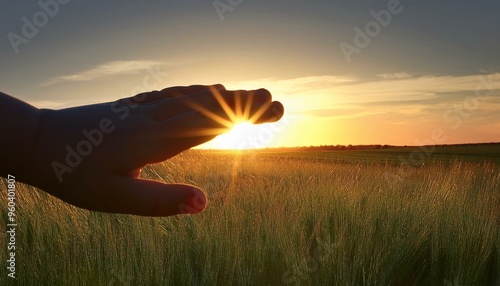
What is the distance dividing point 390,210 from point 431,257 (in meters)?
0.53

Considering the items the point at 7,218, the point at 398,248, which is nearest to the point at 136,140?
the point at 398,248

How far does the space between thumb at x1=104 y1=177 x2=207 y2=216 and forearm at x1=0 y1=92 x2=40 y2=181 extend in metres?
0.23

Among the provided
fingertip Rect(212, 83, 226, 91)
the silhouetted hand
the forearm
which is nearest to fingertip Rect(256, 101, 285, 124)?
the silhouetted hand

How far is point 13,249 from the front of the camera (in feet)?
8.54

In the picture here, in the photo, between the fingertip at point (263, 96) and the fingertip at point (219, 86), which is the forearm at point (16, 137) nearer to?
the fingertip at point (219, 86)

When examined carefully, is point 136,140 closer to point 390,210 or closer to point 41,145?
point 41,145

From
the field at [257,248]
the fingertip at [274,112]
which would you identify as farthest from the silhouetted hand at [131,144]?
the field at [257,248]

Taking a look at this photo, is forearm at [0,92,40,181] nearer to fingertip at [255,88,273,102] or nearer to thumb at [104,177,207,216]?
thumb at [104,177,207,216]

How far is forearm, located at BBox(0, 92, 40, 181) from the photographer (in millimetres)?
1188

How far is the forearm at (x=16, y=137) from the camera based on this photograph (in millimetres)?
1188

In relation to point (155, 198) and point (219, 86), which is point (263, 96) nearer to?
point (219, 86)

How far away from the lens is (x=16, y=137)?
120 centimetres

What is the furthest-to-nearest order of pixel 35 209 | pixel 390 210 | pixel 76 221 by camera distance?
pixel 390 210 < pixel 35 209 < pixel 76 221

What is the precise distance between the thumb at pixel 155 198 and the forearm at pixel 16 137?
23cm
